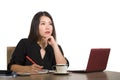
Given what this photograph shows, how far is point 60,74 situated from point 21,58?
62 cm

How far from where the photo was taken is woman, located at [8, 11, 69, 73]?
7.68ft

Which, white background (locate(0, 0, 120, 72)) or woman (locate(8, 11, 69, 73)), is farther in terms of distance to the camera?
white background (locate(0, 0, 120, 72))

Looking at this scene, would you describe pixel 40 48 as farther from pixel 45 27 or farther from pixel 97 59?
pixel 97 59

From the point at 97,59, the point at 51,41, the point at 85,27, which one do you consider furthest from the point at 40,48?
the point at 85,27

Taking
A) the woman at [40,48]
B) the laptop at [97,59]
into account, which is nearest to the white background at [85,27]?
the woman at [40,48]

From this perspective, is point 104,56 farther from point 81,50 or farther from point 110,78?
point 81,50

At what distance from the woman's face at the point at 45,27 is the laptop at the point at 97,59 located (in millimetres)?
506

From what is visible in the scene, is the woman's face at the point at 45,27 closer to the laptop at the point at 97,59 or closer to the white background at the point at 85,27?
the laptop at the point at 97,59

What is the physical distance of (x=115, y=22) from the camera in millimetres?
3369

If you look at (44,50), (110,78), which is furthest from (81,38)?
(110,78)

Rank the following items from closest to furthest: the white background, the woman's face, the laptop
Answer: the laptop
the woman's face
the white background

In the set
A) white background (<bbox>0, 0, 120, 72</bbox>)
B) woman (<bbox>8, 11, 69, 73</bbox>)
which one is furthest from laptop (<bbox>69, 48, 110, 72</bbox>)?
white background (<bbox>0, 0, 120, 72</bbox>)

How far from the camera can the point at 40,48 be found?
244 centimetres

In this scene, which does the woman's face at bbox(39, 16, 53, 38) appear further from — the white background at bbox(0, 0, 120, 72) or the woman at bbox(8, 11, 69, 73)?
the white background at bbox(0, 0, 120, 72)
